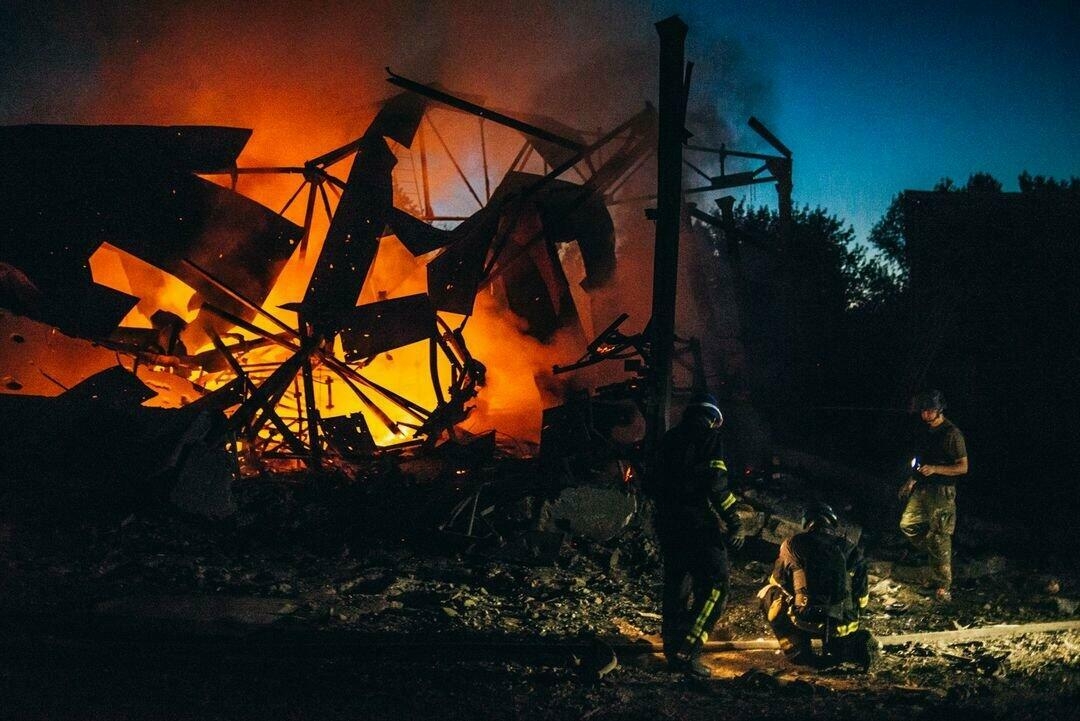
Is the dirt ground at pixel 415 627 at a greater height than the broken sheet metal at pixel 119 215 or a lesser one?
lesser

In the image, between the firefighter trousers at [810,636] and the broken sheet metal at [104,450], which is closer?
the firefighter trousers at [810,636]

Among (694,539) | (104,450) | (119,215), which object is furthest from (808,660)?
(119,215)

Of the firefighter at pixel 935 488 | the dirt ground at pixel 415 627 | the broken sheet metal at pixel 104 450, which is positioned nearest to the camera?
the dirt ground at pixel 415 627

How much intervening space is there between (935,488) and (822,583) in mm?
2362

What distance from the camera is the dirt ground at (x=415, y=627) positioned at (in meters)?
3.87

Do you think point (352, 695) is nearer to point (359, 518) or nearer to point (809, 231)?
point (359, 518)

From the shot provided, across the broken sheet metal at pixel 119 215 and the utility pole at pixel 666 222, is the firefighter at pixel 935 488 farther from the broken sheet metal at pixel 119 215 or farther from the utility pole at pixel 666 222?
the broken sheet metal at pixel 119 215

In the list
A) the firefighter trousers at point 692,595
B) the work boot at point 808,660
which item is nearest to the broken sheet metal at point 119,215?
the firefighter trousers at point 692,595

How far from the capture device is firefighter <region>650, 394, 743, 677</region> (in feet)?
15.1

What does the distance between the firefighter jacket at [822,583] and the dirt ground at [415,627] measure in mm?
328

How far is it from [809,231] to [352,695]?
1246 inches

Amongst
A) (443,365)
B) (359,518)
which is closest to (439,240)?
(443,365)

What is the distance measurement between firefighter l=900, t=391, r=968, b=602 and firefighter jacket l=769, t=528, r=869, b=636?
1.86 metres

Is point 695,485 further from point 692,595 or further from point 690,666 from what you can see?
point 690,666
